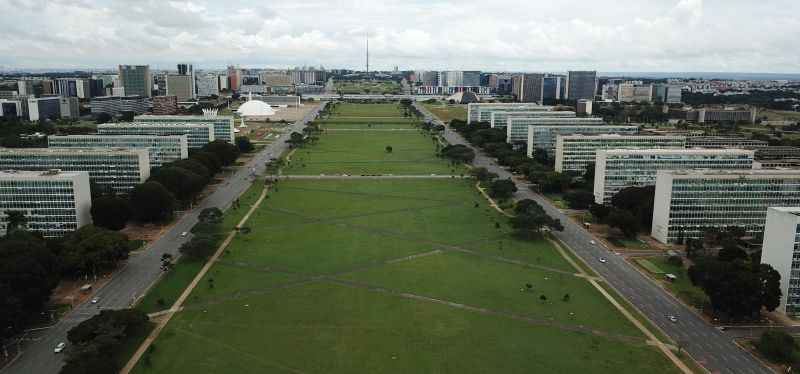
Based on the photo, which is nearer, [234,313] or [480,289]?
[234,313]

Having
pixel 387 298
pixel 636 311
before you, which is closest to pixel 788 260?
pixel 636 311

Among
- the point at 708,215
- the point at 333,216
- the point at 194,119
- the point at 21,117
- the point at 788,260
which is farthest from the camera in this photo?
the point at 21,117

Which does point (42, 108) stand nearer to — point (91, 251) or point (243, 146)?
point (243, 146)

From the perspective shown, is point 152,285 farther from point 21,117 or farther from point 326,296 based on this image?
point 21,117

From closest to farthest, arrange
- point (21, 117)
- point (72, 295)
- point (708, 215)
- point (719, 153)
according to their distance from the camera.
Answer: point (72, 295), point (708, 215), point (719, 153), point (21, 117)

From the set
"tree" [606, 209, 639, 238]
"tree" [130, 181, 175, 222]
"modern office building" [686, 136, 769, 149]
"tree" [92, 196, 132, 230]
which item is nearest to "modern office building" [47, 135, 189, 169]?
"tree" [130, 181, 175, 222]

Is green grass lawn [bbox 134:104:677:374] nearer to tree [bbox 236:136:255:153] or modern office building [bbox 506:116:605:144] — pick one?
tree [bbox 236:136:255:153]

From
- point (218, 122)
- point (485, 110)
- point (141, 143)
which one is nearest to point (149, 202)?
point (141, 143)
